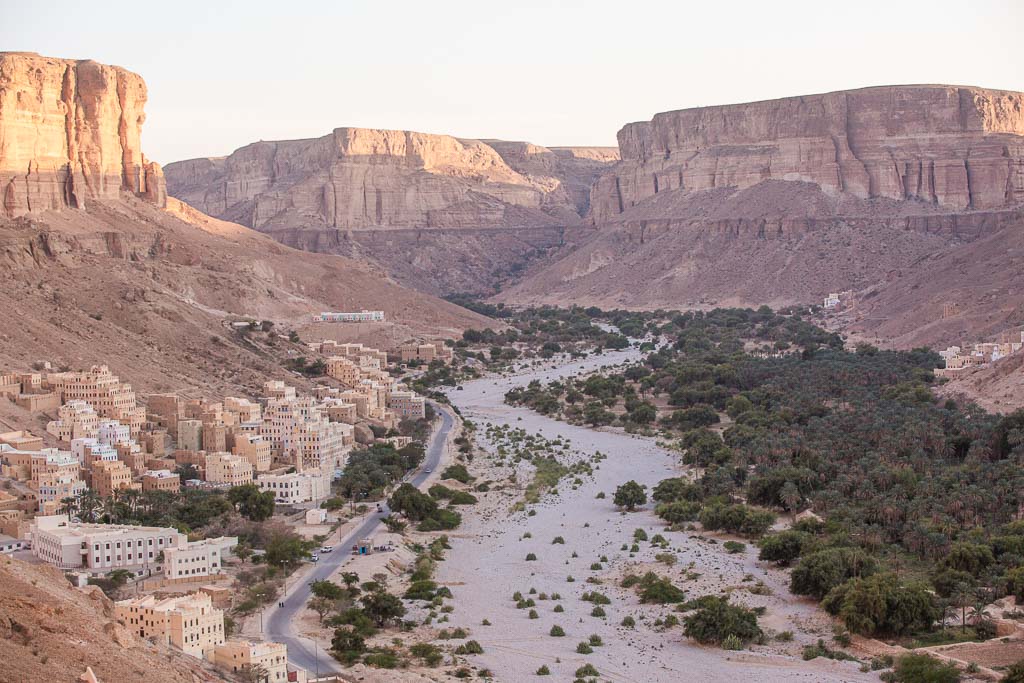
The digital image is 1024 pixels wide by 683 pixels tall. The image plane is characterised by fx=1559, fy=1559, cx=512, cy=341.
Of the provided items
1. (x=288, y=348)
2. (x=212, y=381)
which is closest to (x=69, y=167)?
(x=288, y=348)

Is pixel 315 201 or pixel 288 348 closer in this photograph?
pixel 288 348

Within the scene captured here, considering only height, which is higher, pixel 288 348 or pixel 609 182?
pixel 609 182

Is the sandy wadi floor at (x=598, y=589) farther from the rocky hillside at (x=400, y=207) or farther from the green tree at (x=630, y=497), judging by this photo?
the rocky hillside at (x=400, y=207)

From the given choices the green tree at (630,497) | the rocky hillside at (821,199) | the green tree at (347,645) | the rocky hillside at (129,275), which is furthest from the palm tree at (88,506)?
the rocky hillside at (821,199)

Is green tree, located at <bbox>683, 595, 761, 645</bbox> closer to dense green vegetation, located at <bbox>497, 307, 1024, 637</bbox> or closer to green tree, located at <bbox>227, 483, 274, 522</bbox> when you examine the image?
dense green vegetation, located at <bbox>497, 307, 1024, 637</bbox>

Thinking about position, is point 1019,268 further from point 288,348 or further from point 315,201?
point 315,201

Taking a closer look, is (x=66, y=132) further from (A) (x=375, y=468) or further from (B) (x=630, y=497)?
(B) (x=630, y=497)

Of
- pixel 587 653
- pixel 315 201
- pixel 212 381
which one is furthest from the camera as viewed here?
pixel 315 201
